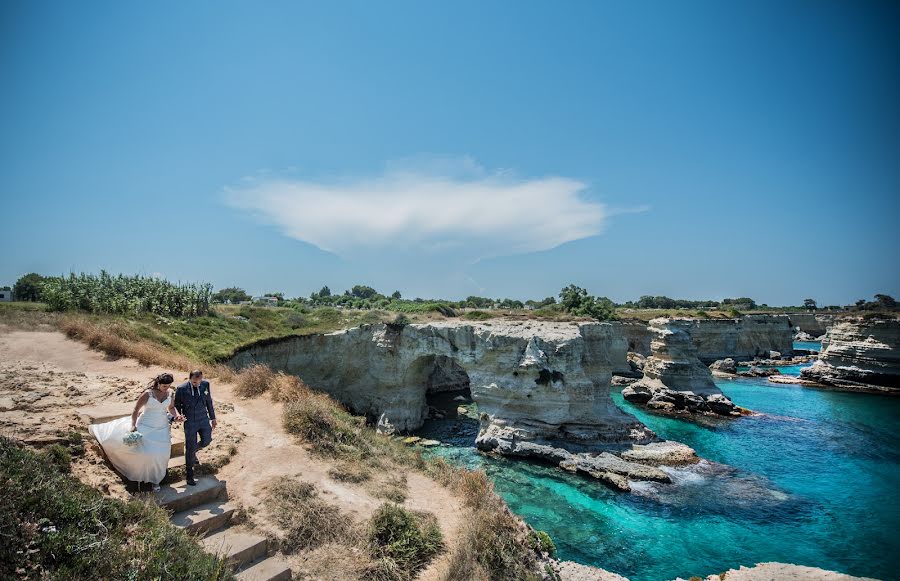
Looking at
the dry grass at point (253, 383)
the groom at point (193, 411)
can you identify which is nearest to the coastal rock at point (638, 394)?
the dry grass at point (253, 383)

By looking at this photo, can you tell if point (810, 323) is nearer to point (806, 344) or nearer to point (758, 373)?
point (806, 344)

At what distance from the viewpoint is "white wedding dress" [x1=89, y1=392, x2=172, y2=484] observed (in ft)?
19.2

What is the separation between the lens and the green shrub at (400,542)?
19.3 feet

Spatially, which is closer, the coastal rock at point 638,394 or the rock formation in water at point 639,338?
the coastal rock at point 638,394

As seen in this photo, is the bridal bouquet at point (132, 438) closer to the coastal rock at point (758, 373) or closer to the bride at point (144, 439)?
the bride at point (144, 439)

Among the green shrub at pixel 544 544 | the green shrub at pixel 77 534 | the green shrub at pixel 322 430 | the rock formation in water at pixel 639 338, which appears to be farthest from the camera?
the rock formation in water at pixel 639 338

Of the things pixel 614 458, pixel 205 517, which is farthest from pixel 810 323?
pixel 205 517

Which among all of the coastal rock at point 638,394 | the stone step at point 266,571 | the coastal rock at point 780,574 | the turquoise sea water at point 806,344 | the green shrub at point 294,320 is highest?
the green shrub at point 294,320

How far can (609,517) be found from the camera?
14.2m

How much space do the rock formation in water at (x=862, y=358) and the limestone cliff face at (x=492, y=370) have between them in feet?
87.2

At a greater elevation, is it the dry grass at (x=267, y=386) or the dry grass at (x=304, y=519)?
the dry grass at (x=267, y=386)

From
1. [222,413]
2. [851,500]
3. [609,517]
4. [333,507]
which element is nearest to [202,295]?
[222,413]

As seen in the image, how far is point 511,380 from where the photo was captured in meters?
21.3

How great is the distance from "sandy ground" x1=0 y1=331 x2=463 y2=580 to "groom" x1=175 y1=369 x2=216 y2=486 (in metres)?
0.82
